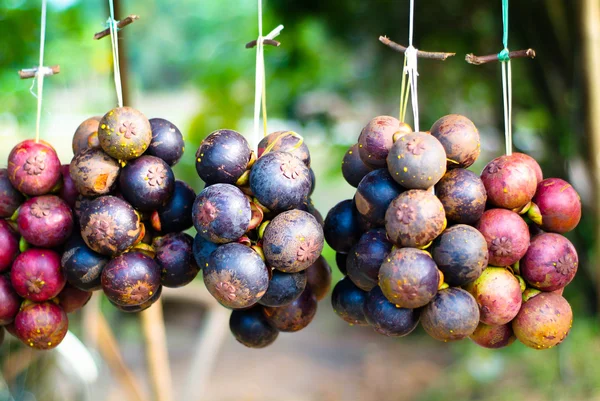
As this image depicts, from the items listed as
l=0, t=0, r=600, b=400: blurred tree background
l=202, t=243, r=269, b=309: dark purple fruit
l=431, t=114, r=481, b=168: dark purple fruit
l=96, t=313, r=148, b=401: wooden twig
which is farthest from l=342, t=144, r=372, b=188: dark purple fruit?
l=96, t=313, r=148, b=401: wooden twig

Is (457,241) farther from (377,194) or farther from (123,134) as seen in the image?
(123,134)

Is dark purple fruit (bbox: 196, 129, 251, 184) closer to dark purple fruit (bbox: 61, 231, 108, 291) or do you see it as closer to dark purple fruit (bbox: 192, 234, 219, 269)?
dark purple fruit (bbox: 192, 234, 219, 269)

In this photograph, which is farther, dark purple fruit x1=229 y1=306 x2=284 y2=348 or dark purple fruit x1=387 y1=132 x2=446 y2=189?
dark purple fruit x1=229 y1=306 x2=284 y2=348

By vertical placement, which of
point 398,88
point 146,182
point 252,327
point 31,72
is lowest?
point 252,327

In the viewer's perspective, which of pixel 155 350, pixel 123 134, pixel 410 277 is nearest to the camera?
pixel 410 277

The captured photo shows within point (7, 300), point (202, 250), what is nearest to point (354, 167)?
point (202, 250)
